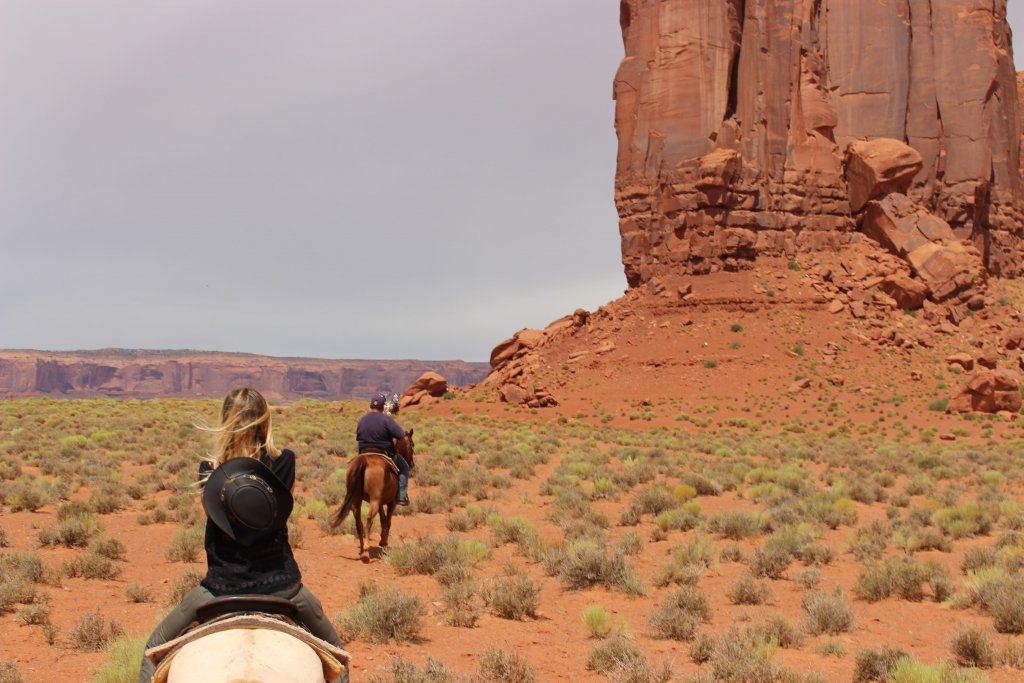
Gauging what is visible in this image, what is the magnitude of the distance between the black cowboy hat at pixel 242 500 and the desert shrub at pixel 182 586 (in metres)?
5.69

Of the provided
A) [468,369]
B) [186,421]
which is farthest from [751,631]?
[468,369]

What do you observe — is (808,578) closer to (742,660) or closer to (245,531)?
(742,660)

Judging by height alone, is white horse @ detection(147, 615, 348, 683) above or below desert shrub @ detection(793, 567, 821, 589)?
above

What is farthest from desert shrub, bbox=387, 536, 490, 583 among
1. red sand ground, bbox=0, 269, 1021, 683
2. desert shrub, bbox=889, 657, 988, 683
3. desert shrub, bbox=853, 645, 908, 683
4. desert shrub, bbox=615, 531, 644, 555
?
desert shrub, bbox=889, 657, 988, 683

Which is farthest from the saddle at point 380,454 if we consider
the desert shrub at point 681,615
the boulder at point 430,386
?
the boulder at point 430,386

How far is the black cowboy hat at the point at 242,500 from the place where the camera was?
3.78 m

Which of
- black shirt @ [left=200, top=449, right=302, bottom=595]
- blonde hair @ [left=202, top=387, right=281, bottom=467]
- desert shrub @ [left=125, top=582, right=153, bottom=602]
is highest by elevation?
blonde hair @ [left=202, top=387, right=281, bottom=467]

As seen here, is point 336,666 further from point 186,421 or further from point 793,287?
point 793,287

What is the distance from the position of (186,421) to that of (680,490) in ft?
71.1

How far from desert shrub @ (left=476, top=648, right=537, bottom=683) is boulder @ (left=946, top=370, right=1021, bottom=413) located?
3708 cm

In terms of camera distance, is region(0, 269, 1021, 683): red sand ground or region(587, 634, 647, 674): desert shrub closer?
region(587, 634, 647, 674): desert shrub

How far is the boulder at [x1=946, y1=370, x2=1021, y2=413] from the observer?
37188 millimetres

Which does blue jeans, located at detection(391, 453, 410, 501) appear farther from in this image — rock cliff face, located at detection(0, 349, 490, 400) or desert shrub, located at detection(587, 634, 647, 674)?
rock cliff face, located at detection(0, 349, 490, 400)

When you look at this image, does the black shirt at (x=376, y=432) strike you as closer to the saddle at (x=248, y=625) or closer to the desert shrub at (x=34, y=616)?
the desert shrub at (x=34, y=616)
